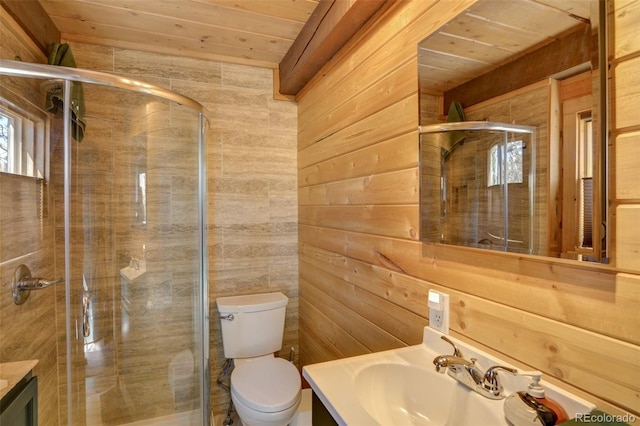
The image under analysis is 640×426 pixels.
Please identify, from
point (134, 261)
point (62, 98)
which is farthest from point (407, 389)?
point (62, 98)

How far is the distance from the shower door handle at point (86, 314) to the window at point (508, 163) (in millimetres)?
1960

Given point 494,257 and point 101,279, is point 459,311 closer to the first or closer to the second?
point 494,257

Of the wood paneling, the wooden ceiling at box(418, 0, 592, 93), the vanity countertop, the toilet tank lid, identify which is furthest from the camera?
the toilet tank lid

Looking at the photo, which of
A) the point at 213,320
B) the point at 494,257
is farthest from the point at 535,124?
the point at 213,320

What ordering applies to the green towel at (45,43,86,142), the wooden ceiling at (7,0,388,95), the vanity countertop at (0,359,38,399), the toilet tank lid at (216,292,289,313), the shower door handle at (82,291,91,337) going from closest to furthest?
the vanity countertop at (0,359,38,399) → the green towel at (45,43,86,142) → the wooden ceiling at (7,0,388,95) → the shower door handle at (82,291,91,337) → the toilet tank lid at (216,292,289,313)

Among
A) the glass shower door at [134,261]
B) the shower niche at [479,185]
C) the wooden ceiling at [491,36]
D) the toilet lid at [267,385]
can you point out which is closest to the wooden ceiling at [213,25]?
the wooden ceiling at [491,36]

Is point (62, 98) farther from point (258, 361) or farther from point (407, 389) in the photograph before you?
point (407, 389)

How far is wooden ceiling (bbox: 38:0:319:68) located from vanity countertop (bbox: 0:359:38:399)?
1708 millimetres

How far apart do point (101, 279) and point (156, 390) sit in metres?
0.76

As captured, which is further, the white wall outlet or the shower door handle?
the shower door handle

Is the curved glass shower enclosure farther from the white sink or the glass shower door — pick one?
the white sink

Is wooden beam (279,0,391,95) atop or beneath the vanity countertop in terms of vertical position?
atop

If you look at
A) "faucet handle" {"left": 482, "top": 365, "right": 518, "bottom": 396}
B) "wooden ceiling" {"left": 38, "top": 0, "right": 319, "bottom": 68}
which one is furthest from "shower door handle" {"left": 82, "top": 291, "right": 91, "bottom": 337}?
"faucet handle" {"left": 482, "top": 365, "right": 518, "bottom": 396}

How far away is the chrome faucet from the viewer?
2.70ft
